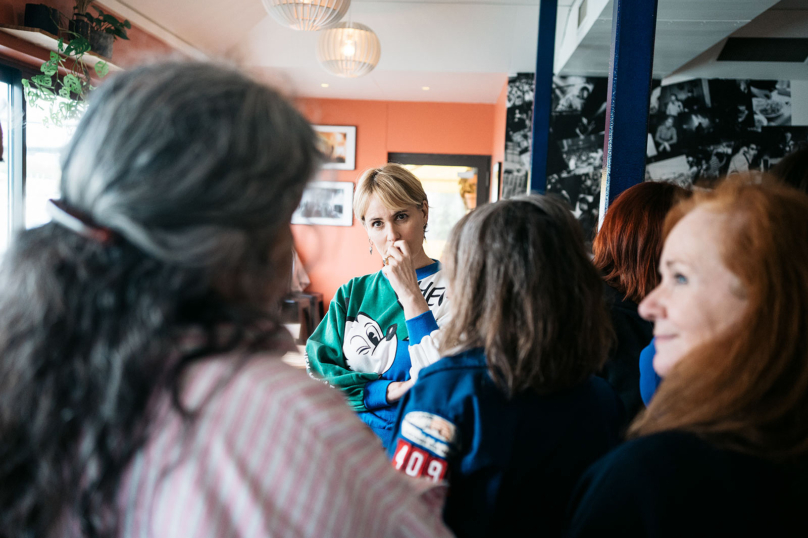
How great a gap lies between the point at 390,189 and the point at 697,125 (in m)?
4.52

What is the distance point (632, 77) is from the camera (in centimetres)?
Result: 181

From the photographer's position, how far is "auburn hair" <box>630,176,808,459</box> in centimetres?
62

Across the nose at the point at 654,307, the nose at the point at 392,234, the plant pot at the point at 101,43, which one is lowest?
the nose at the point at 654,307

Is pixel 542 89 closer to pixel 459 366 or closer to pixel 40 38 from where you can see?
pixel 40 38

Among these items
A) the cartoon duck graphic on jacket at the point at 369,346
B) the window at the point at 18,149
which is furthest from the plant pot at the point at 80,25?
the cartoon duck graphic on jacket at the point at 369,346

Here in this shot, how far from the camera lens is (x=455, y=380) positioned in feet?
3.04

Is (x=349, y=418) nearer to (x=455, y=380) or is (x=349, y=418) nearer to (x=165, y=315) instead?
(x=165, y=315)

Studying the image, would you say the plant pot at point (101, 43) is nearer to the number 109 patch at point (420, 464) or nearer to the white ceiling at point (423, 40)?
the white ceiling at point (423, 40)

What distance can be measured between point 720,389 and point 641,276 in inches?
39.1

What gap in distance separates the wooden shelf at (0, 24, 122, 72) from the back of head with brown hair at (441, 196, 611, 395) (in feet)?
10.1

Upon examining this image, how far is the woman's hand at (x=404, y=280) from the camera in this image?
1.48 m

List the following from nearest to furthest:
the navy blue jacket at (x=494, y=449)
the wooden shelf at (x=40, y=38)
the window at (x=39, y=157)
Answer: the navy blue jacket at (x=494, y=449) < the wooden shelf at (x=40, y=38) < the window at (x=39, y=157)

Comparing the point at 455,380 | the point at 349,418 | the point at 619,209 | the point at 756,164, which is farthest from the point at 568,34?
the point at 349,418

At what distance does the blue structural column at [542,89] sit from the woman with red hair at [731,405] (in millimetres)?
3287
